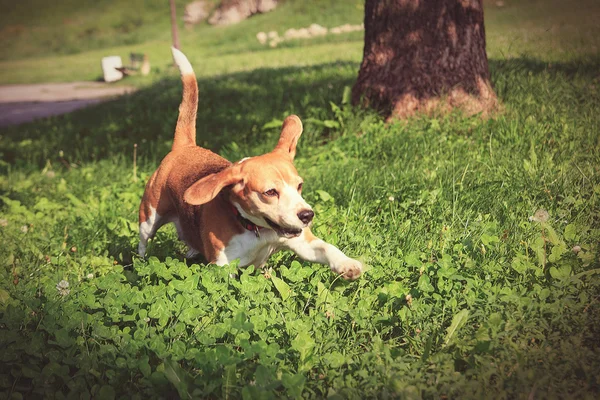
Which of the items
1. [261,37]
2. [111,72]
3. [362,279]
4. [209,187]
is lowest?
[111,72]

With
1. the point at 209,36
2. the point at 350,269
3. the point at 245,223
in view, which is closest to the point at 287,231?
the point at 245,223

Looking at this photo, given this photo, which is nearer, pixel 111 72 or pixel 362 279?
pixel 362 279

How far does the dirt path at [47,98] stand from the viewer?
13.7 metres

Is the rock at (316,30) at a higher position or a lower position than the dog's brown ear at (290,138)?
lower

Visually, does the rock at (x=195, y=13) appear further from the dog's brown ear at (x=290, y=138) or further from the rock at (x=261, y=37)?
the dog's brown ear at (x=290, y=138)

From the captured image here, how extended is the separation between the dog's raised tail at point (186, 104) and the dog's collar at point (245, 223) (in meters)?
1.26

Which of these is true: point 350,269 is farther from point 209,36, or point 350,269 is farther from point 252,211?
point 209,36

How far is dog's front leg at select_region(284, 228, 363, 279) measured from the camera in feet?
10.4

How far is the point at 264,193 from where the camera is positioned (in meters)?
3.35

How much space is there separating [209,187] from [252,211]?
0.29 m

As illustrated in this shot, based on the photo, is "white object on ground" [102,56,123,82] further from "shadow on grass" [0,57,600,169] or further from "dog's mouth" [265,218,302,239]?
"dog's mouth" [265,218,302,239]

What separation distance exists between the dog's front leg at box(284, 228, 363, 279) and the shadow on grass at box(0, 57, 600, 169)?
2.96 metres

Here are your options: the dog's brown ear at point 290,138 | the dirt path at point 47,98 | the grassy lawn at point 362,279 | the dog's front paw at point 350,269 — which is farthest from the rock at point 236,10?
the dog's front paw at point 350,269

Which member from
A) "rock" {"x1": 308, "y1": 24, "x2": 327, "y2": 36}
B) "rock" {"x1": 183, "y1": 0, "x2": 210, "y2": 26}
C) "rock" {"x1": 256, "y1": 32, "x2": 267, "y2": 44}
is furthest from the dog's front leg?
"rock" {"x1": 183, "y1": 0, "x2": 210, "y2": 26}
